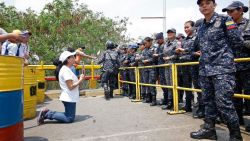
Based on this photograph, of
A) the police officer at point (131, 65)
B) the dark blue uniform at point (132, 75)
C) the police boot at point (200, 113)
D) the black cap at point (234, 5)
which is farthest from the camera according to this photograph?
the police officer at point (131, 65)

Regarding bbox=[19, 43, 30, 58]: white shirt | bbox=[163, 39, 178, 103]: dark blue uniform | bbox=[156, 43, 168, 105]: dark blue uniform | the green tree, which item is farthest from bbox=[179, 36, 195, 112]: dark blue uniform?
the green tree

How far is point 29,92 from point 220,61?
4265mm

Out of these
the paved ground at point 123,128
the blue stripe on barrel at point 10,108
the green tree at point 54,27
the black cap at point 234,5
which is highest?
the green tree at point 54,27

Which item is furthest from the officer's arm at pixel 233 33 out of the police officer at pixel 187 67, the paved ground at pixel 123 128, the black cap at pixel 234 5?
the police officer at pixel 187 67

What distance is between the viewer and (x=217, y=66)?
385cm

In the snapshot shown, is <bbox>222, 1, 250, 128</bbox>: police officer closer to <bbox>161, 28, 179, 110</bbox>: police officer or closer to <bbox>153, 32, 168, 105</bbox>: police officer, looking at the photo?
<bbox>161, 28, 179, 110</bbox>: police officer

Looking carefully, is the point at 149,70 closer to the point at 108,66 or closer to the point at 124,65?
the point at 108,66

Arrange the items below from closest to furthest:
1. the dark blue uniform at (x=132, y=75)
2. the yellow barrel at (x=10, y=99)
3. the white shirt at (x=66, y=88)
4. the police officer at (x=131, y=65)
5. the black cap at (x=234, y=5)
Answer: the yellow barrel at (x=10, y=99), the black cap at (x=234, y=5), the white shirt at (x=66, y=88), the dark blue uniform at (x=132, y=75), the police officer at (x=131, y=65)

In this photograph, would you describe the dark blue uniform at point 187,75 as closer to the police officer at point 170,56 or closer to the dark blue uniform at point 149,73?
the police officer at point 170,56

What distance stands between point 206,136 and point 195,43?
53.6 inches

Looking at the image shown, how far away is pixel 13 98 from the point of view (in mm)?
3648

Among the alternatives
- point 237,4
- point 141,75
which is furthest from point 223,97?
point 141,75

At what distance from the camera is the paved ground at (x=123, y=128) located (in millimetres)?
4406

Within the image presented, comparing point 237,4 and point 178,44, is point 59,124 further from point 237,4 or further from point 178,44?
point 237,4
